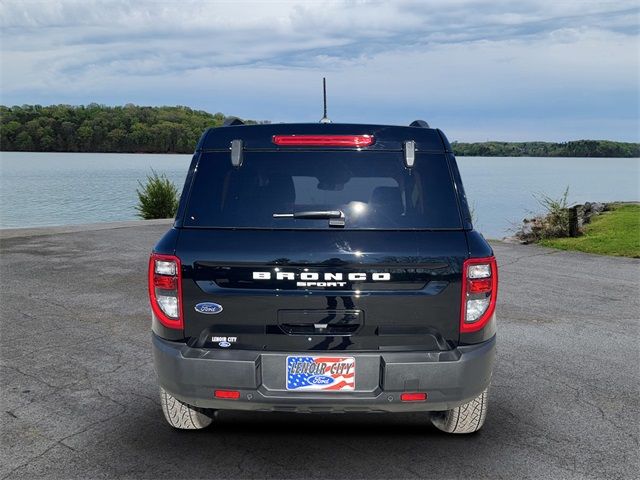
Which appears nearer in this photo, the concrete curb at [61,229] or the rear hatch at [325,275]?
the rear hatch at [325,275]

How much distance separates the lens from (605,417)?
470 cm

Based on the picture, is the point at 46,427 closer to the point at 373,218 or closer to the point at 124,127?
the point at 373,218

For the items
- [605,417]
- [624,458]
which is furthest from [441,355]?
[605,417]

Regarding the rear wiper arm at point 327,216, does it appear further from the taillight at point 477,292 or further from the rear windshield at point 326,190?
the taillight at point 477,292

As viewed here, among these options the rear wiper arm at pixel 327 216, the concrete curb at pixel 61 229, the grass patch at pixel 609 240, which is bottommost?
the grass patch at pixel 609 240

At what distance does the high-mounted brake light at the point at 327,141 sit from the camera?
12.1 feet

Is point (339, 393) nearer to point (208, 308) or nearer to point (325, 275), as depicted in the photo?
point (325, 275)

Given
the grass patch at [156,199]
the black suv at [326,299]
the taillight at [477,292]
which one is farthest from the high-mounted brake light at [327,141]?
the grass patch at [156,199]

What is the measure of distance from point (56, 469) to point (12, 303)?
213 inches

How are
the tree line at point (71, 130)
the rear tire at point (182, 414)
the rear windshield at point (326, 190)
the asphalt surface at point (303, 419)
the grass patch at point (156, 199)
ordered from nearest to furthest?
the rear windshield at point (326, 190) → the asphalt surface at point (303, 419) → the rear tire at point (182, 414) → the grass patch at point (156, 199) → the tree line at point (71, 130)

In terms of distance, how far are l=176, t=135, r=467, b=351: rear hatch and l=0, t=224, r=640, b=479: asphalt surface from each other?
83 cm

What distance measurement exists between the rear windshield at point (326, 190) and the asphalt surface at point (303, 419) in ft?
4.65

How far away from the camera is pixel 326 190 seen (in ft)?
12.5

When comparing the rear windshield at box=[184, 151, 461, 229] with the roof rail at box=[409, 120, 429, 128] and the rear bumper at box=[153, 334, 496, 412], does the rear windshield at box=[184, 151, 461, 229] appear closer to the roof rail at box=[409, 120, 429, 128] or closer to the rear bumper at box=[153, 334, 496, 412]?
the roof rail at box=[409, 120, 429, 128]
